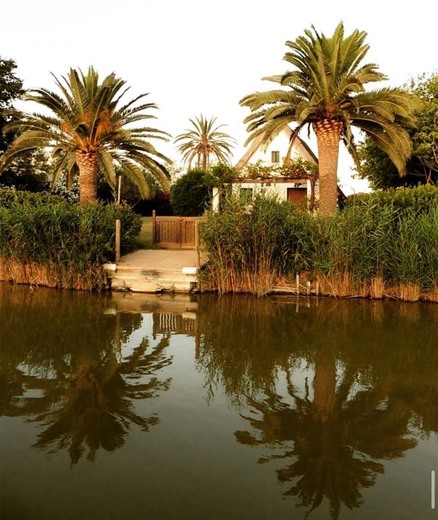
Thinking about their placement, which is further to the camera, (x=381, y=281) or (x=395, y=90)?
(x=395, y=90)

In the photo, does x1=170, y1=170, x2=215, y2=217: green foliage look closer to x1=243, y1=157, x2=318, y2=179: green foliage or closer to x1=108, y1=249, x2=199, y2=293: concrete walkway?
x1=243, y1=157, x2=318, y2=179: green foliage

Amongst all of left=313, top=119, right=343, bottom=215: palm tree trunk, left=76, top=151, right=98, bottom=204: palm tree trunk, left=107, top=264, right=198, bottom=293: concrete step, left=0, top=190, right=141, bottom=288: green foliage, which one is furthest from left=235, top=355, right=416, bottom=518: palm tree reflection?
left=76, top=151, right=98, bottom=204: palm tree trunk

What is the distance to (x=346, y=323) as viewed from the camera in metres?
9.84

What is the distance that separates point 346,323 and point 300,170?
40.6 feet

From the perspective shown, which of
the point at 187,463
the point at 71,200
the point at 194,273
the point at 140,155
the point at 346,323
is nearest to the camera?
the point at 187,463

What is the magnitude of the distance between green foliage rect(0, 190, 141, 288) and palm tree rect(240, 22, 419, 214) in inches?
245

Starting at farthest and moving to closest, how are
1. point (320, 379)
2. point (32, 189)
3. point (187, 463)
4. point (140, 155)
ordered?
point (32, 189), point (140, 155), point (320, 379), point (187, 463)

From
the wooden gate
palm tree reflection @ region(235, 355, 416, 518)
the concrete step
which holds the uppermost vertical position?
the wooden gate

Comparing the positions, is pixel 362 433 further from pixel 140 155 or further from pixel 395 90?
pixel 140 155

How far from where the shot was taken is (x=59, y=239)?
13336mm

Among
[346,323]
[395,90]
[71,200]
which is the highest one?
[395,90]

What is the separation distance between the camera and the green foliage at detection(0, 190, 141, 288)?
43.8ft

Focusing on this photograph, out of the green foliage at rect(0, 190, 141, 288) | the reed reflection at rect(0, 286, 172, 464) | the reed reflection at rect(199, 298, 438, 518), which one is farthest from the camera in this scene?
the green foliage at rect(0, 190, 141, 288)

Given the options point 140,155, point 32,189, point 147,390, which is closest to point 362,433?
point 147,390
